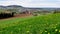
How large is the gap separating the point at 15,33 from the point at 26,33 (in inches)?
21.0

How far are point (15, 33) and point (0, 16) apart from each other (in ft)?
84.5

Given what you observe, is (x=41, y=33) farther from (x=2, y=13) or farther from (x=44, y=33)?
(x=2, y=13)

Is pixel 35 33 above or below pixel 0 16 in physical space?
above

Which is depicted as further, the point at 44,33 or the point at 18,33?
the point at 18,33

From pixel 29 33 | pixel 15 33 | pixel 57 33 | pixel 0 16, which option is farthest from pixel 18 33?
pixel 0 16

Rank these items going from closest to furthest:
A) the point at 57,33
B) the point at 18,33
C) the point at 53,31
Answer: the point at 57,33
the point at 53,31
the point at 18,33

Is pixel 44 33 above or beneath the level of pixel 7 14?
above

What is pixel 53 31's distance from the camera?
5.53 meters

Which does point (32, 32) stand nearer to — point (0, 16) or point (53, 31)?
point (53, 31)

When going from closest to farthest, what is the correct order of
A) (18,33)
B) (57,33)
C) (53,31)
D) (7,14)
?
(57,33), (53,31), (18,33), (7,14)

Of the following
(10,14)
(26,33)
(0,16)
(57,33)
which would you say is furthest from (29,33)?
(10,14)

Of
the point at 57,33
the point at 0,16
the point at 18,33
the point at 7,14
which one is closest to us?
the point at 57,33

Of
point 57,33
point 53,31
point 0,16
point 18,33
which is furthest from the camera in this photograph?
point 0,16

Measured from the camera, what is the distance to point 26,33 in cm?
561
